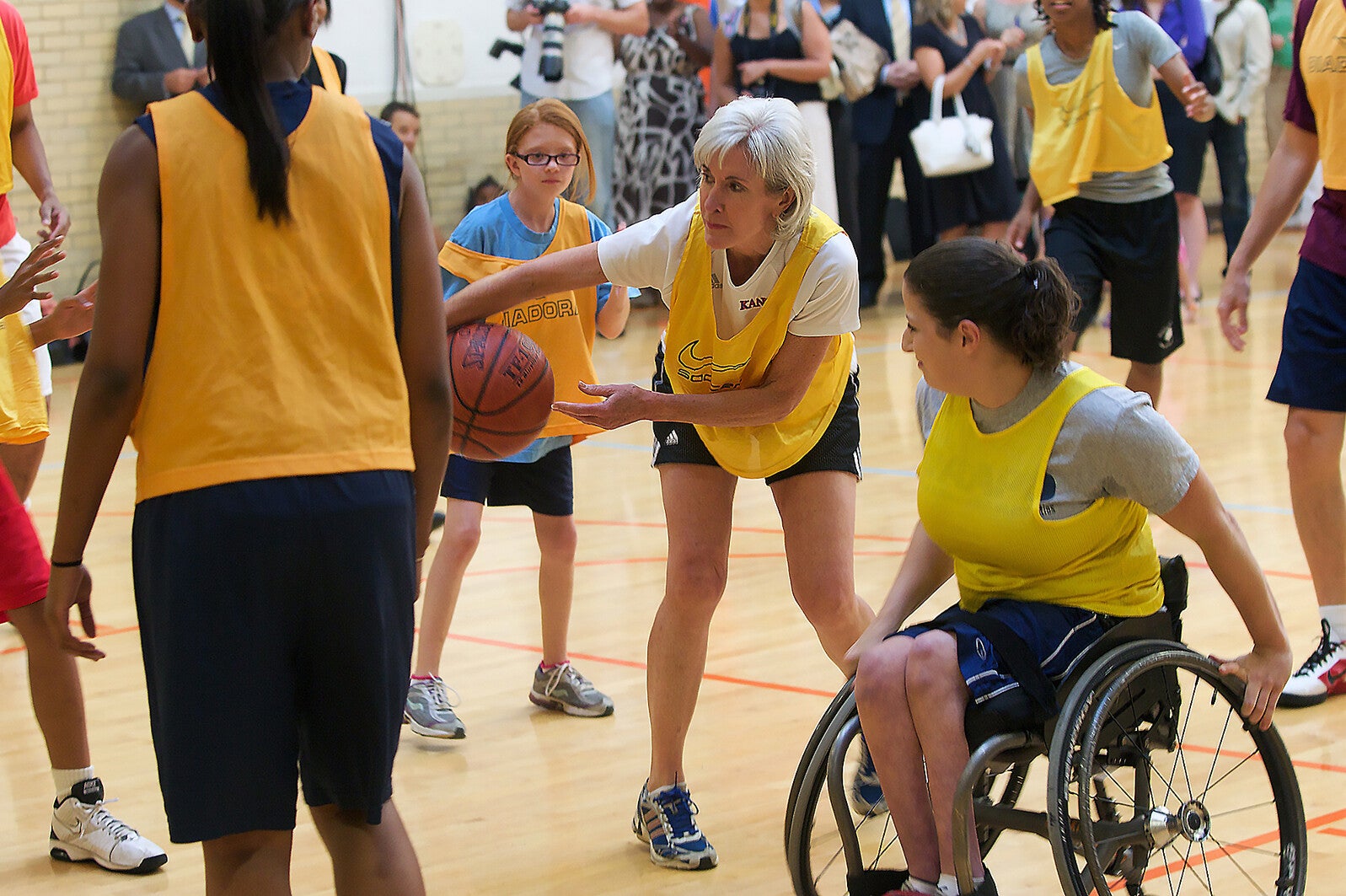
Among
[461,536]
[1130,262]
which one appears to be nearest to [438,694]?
[461,536]

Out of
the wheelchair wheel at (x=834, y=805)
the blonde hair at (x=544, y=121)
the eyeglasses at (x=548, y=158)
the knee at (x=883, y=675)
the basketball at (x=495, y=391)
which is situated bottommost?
the wheelchair wheel at (x=834, y=805)

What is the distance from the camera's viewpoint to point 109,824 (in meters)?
3.07

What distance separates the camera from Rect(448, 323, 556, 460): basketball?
3.01 meters

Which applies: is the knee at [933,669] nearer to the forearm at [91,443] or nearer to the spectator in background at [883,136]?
the forearm at [91,443]

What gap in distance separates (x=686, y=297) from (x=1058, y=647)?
3.22 ft

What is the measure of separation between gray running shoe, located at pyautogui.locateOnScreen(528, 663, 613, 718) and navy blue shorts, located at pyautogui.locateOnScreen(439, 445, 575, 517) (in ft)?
1.32

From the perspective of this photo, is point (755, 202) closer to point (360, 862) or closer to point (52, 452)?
point (360, 862)

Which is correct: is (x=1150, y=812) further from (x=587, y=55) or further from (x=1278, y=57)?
(x=1278, y=57)

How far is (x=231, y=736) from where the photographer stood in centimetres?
190

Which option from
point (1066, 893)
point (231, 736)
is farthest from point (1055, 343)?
point (231, 736)

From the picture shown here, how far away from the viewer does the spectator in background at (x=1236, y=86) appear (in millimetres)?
10891

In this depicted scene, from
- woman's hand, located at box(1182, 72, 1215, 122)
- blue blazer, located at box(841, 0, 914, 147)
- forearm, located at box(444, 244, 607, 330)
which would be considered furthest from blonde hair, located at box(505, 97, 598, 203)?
blue blazer, located at box(841, 0, 914, 147)

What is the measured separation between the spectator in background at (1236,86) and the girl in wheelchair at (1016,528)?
8952 mm

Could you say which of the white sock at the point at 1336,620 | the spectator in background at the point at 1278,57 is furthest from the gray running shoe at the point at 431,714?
the spectator in background at the point at 1278,57
